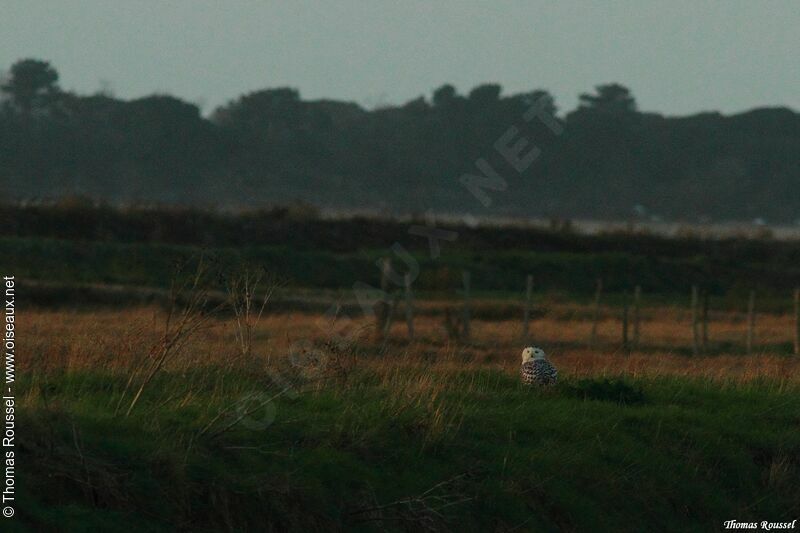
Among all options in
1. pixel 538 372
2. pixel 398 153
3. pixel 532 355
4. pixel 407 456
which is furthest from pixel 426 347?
pixel 398 153

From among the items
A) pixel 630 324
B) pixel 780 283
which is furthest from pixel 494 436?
pixel 780 283

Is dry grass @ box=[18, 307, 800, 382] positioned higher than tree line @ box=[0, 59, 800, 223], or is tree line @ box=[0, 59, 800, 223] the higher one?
tree line @ box=[0, 59, 800, 223]

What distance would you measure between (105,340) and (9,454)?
3.94 meters

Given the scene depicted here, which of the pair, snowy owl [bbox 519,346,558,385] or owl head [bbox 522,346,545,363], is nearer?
snowy owl [bbox 519,346,558,385]

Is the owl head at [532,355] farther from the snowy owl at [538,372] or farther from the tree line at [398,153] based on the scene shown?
the tree line at [398,153]

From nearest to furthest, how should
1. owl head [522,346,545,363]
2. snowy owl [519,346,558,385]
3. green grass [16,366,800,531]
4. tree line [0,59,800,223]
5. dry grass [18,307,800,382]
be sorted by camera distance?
green grass [16,366,800,531], dry grass [18,307,800,382], snowy owl [519,346,558,385], owl head [522,346,545,363], tree line [0,59,800,223]

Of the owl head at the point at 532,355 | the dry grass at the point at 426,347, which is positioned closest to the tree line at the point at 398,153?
the dry grass at the point at 426,347

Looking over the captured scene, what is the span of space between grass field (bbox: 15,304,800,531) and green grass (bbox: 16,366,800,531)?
0.6 inches

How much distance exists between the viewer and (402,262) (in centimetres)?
5194

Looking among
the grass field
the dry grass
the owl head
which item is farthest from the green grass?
the dry grass

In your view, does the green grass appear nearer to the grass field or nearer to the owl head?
the grass field

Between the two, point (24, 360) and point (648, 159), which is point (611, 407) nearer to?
point (24, 360)

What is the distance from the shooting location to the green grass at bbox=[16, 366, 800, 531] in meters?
7.87

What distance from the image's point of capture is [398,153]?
347 ft
